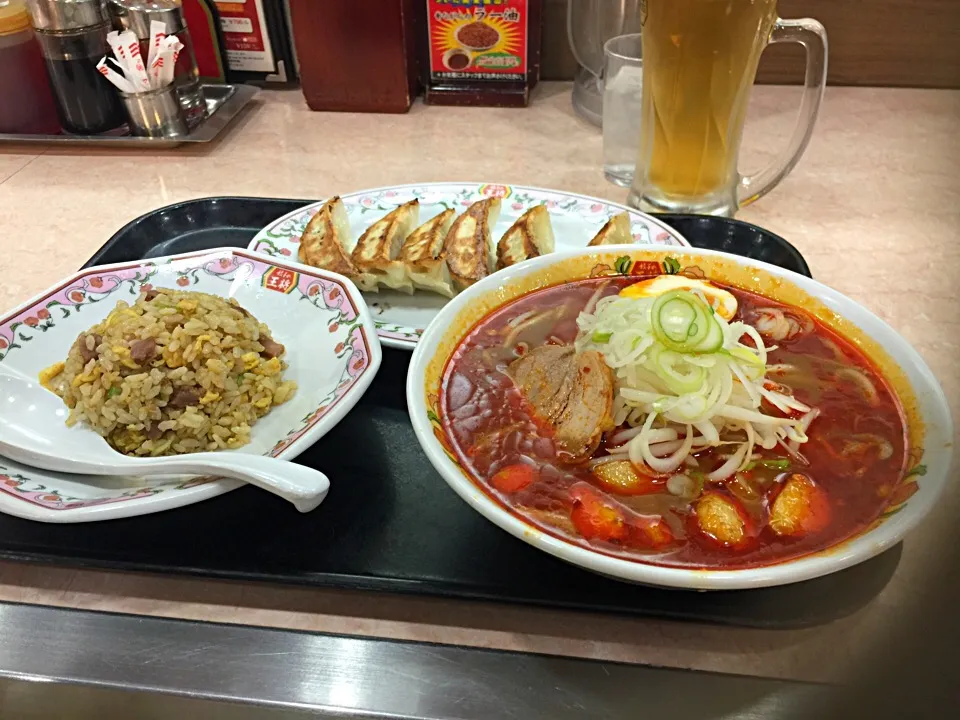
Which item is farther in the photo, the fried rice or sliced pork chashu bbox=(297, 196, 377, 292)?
sliced pork chashu bbox=(297, 196, 377, 292)

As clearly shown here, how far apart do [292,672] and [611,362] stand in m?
0.53

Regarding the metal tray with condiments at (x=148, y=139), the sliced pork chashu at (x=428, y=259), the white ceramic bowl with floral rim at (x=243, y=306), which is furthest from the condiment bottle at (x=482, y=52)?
the white ceramic bowl with floral rim at (x=243, y=306)

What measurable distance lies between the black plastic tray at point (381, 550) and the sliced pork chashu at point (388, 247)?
0.39m

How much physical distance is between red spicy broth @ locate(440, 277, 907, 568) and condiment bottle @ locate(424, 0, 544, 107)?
1280mm

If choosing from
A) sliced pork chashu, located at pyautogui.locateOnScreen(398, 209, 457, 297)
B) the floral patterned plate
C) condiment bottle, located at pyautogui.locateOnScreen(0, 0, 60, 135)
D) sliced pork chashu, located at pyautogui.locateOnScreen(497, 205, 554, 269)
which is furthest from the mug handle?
condiment bottle, located at pyautogui.locateOnScreen(0, 0, 60, 135)

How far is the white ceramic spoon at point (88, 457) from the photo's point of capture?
32.6 inches

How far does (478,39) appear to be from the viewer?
2.06 meters

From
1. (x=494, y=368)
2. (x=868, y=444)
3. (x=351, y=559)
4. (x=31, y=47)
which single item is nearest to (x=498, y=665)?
(x=351, y=559)

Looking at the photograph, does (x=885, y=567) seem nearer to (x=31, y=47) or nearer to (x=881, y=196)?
(x=881, y=196)

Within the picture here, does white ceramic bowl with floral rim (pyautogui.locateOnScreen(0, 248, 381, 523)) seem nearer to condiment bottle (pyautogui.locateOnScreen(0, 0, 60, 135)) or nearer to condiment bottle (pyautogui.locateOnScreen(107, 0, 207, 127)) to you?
condiment bottle (pyautogui.locateOnScreen(107, 0, 207, 127))

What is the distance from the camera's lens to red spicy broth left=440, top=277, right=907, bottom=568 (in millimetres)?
756

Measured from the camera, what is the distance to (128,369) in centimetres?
106

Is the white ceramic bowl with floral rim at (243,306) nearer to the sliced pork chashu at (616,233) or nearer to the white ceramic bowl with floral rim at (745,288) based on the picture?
the white ceramic bowl with floral rim at (745,288)

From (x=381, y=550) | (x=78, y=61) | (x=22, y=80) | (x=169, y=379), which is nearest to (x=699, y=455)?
(x=381, y=550)
